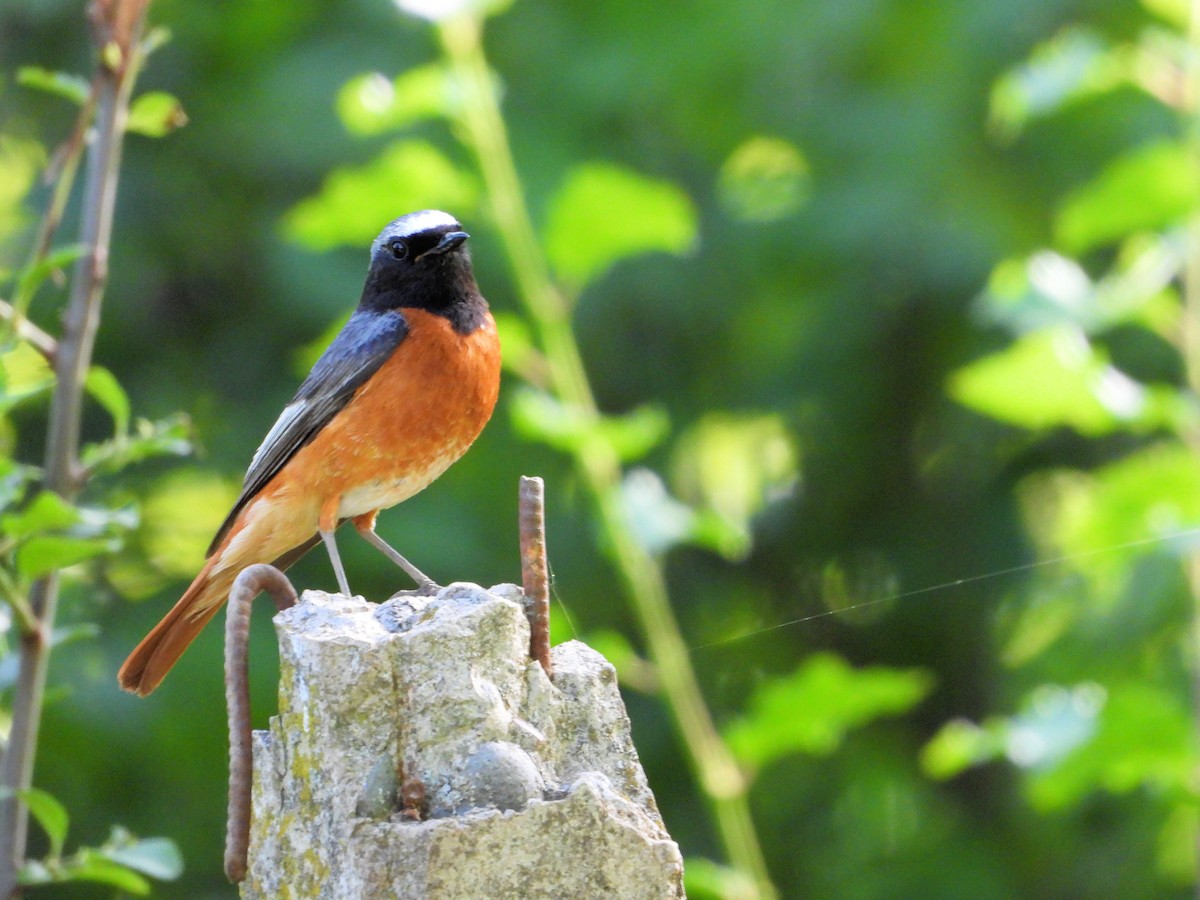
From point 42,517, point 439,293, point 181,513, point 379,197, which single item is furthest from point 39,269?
point 181,513

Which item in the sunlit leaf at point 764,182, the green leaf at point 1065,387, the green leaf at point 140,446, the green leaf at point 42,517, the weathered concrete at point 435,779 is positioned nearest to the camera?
the weathered concrete at point 435,779

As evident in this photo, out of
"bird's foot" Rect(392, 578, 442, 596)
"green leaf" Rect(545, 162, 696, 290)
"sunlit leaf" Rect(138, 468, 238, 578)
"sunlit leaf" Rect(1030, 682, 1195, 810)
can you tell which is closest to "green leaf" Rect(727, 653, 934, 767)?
"sunlit leaf" Rect(1030, 682, 1195, 810)

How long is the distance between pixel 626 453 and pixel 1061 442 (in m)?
4.05

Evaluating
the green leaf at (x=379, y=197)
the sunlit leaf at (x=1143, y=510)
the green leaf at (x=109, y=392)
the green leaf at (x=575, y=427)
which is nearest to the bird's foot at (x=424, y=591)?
the green leaf at (x=109, y=392)

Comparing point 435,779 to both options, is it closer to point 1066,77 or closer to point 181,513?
point 1066,77

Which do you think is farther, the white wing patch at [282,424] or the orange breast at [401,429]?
the white wing patch at [282,424]

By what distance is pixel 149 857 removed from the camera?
2898 millimetres

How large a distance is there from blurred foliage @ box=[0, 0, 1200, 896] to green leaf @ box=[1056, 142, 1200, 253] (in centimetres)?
161

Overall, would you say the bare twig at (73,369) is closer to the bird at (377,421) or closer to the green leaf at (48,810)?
the green leaf at (48,810)

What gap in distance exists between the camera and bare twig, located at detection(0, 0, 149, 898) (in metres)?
2.83

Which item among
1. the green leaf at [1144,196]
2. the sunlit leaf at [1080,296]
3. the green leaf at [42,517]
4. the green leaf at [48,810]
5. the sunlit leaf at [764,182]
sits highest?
the sunlit leaf at [764,182]

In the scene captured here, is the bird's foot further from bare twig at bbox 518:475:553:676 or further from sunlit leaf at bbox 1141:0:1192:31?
sunlit leaf at bbox 1141:0:1192:31

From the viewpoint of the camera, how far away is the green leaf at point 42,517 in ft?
8.33

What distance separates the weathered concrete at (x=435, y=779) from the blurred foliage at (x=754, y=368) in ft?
13.7
